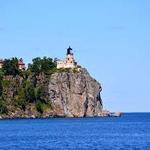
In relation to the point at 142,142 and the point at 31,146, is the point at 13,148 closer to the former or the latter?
the point at 31,146

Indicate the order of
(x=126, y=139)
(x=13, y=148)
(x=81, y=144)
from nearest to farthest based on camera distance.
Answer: (x=13, y=148) < (x=81, y=144) < (x=126, y=139)

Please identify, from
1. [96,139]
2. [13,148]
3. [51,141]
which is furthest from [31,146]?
[96,139]

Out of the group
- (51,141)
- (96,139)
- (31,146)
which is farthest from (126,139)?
(31,146)

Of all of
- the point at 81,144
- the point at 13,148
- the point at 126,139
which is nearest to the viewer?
the point at 13,148

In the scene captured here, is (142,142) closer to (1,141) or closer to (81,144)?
(81,144)

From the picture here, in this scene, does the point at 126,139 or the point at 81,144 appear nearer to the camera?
the point at 81,144

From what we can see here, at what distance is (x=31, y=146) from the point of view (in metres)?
107

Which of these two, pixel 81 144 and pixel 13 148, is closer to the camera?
pixel 13 148

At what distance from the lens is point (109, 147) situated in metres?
105

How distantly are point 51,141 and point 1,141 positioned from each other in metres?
7.70

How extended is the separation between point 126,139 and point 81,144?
1397 centimetres

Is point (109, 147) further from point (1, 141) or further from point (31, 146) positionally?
point (1, 141)

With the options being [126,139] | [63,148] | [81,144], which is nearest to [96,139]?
[126,139]

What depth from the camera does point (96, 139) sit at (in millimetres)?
124812
